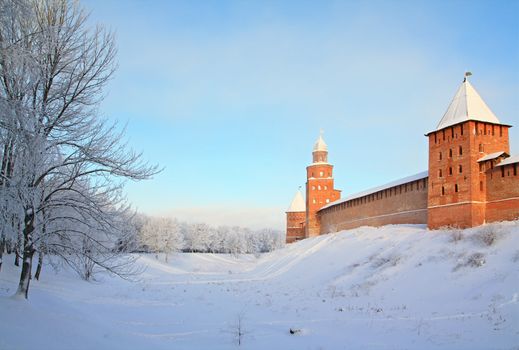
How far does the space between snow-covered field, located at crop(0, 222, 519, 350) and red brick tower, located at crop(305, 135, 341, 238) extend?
27.7 meters

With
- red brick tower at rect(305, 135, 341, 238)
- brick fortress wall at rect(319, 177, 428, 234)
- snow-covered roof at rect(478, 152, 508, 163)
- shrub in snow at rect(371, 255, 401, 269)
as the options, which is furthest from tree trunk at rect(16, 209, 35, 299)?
red brick tower at rect(305, 135, 341, 238)

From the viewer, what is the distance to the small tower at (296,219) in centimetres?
6150

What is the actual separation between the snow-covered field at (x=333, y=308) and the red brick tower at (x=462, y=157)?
184cm

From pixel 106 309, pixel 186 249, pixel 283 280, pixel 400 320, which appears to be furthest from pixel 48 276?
pixel 186 249

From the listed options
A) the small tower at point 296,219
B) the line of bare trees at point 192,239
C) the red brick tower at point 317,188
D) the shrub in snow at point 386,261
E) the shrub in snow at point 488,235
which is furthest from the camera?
the small tower at point 296,219

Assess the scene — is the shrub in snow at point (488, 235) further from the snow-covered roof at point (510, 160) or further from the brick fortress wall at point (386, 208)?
the brick fortress wall at point (386, 208)

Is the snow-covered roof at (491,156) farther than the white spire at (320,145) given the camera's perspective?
No

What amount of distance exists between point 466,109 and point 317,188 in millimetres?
31424

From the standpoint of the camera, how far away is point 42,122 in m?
7.40

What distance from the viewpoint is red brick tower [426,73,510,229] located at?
915 inches

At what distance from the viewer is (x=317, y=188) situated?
5516 centimetres

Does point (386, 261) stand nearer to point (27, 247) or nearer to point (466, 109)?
point (466, 109)

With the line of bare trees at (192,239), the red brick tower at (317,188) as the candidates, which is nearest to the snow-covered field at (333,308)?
the line of bare trees at (192,239)

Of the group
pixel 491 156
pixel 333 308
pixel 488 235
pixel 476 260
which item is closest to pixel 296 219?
pixel 491 156
